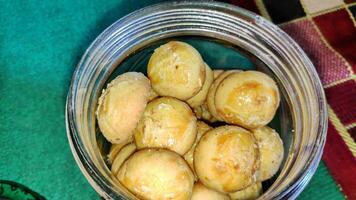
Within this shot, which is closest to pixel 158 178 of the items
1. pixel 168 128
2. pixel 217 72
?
pixel 168 128

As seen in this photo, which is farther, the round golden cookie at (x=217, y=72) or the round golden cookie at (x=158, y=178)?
the round golden cookie at (x=217, y=72)

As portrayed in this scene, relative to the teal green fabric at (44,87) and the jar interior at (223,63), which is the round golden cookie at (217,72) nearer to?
the jar interior at (223,63)

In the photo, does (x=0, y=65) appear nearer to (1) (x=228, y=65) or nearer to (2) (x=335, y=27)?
(1) (x=228, y=65)

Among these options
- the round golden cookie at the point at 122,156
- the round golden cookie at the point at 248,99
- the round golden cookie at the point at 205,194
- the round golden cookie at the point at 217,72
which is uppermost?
the round golden cookie at the point at 248,99

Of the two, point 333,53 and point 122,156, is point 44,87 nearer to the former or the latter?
point 122,156

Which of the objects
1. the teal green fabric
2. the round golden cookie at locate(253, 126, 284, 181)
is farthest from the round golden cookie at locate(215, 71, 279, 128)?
the teal green fabric

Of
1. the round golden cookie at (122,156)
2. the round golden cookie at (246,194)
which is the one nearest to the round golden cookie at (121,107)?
the round golden cookie at (122,156)
